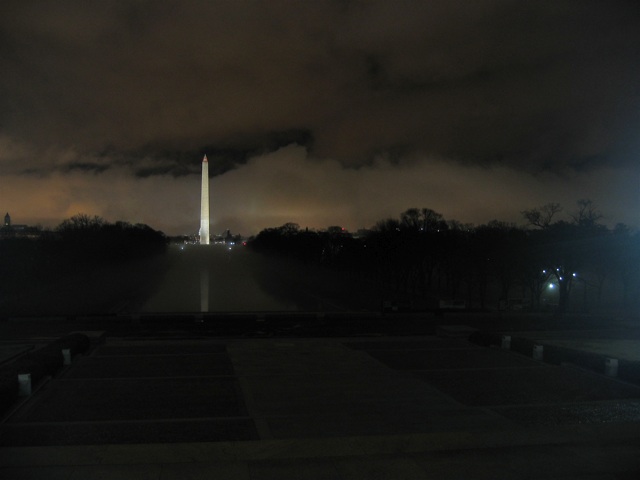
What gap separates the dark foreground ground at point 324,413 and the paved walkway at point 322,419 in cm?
3

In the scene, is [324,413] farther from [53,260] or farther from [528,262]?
[53,260]

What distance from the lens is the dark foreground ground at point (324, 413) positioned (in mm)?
7719

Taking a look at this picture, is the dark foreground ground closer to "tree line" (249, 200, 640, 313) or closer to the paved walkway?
the paved walkway

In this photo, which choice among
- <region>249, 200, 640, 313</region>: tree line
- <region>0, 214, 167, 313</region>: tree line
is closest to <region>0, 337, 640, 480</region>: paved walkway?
<region>249, 200, 640, 313</region>: tree line

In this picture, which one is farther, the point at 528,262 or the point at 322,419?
the point at 528,262

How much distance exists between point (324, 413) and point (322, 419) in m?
0.49

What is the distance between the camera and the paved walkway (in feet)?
25.2

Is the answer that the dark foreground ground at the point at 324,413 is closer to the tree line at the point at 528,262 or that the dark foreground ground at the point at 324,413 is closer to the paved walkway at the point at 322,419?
the paved walkway at the point at 322,419

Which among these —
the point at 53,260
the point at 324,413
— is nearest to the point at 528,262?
the point at 324,413

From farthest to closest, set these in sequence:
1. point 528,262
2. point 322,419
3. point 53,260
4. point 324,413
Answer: point 53,260, point 528,262, point 324,413, point 322,419

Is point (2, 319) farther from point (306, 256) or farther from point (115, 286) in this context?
point (306, 256)

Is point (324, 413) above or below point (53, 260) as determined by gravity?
below

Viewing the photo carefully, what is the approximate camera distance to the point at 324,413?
442 inches

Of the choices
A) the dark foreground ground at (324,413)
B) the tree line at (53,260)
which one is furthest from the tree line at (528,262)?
the tree line at (53,260)
